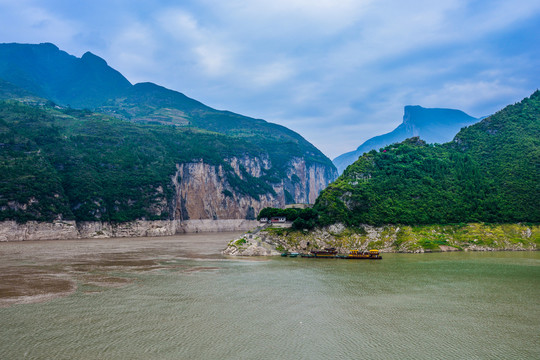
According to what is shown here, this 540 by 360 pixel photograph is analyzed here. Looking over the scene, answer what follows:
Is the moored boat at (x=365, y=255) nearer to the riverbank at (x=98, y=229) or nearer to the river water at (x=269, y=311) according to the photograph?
the river water at (x=269, y=311)

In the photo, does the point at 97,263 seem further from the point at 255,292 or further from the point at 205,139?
the point at 205,139

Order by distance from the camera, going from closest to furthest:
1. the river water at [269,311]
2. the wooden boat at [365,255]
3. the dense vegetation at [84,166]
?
the river water at [269,311] → the wooden boat at [365,255] → the dense vegetation at [84,166]

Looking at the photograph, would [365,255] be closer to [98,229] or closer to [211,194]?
[98,229]

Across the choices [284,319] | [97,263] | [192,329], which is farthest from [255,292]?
[97,263]

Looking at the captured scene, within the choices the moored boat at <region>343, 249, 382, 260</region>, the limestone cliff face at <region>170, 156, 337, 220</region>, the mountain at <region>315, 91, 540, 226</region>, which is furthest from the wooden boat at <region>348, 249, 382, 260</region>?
the limestone cliff face at <region>170, 156, 337, 220</region>

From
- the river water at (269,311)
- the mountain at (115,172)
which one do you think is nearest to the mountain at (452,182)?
the river water at (269,311)

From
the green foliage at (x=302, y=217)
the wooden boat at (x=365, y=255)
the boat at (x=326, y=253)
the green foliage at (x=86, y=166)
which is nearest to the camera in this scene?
the wooden boat at (x=365, y=255)
